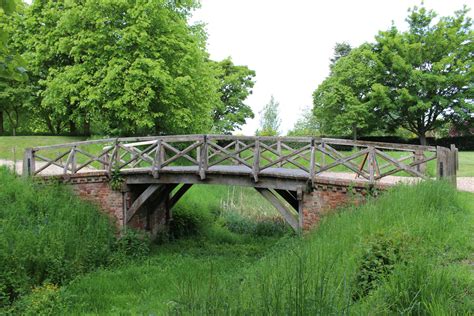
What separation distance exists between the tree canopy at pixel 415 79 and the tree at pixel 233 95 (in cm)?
1136

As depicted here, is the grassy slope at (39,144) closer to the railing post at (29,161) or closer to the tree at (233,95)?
the railing post at (29,161)

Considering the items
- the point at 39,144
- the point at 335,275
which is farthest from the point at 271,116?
the point at 335,275

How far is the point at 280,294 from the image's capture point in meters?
3.51

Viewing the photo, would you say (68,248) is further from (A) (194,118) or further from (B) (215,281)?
(A) (194,118)

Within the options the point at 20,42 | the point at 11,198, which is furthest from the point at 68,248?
the point at 20,42

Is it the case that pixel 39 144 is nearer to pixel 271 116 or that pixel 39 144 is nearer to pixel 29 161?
pixel 29 161

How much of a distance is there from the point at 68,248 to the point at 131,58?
12.9m

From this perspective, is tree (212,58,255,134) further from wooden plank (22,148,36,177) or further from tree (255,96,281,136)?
wooden plank (22,148,36,177)

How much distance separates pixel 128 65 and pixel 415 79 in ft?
64.7

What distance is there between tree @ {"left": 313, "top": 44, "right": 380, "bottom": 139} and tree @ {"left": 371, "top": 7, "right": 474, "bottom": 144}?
1.02m

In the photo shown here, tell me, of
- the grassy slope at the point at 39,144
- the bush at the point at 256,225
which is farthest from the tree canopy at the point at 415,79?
the bush at the point at 256,225

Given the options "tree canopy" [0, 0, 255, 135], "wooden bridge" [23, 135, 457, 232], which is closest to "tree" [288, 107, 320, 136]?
"tree canopy" [0, 0, 255, 135]

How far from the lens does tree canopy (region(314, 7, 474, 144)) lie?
29.6 metres

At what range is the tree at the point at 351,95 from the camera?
31406mm
